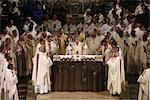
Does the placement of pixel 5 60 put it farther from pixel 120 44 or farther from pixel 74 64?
pixel 120 44

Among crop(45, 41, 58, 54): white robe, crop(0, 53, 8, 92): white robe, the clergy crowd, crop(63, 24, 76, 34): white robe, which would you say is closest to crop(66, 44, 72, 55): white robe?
the clergy crowd

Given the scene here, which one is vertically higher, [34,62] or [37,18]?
[37,18]

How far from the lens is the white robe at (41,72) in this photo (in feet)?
52.5

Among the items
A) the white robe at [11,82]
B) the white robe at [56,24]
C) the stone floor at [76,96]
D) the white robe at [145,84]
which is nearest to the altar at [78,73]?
the stone floor at [76,96]

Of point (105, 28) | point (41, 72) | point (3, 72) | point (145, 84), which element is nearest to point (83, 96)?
point (41, 72)

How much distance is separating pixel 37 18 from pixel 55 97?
20.6 feet

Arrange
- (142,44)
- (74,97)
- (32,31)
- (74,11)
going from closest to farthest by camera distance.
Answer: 1. (74,97)
2. (142,44)
3. (32,31)
4. (74,11)

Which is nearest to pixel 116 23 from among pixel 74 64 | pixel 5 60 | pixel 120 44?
pixel 120 44

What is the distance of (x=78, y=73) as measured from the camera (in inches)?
637

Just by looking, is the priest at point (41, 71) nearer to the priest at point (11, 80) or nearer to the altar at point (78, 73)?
the altar at point (78, 73)

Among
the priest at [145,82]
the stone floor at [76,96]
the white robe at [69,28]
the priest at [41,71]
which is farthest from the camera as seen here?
the white robe at [69,28]

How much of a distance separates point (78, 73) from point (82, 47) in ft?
3.49

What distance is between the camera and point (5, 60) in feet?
48.7

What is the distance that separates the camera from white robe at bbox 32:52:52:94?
16016mm
